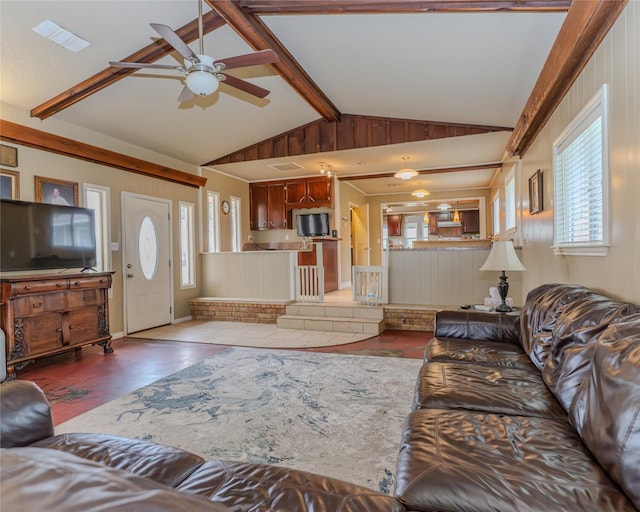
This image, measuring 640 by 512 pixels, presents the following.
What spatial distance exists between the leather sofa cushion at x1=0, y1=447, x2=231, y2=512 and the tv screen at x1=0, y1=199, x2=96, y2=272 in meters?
4.24

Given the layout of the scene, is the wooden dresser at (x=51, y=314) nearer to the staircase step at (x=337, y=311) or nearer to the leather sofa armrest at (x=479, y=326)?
the staircase step at (x=337, y=311)

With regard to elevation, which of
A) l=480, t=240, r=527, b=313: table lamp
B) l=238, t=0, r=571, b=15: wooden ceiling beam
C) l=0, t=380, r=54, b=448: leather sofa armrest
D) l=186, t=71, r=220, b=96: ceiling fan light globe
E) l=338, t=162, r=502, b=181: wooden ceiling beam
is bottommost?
l=0, t=380, r=54, b=448: leather sofa armrest

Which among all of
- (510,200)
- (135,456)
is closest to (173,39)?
(135,456)

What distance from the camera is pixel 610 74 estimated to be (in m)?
2.22

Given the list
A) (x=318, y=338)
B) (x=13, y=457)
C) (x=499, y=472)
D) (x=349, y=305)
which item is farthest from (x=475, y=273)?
(x=13, y=457)

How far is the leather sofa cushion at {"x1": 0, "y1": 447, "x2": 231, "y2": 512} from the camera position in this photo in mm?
389

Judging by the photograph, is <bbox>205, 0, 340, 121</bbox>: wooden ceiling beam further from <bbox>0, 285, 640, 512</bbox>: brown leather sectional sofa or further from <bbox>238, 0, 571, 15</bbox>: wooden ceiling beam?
<bbox>0, 285, 640, 512</bbox>: brown leather sectional sofa

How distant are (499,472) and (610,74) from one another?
2.39 m

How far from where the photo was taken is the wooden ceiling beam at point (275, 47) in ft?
9.96

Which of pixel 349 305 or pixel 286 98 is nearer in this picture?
pixel 286 98

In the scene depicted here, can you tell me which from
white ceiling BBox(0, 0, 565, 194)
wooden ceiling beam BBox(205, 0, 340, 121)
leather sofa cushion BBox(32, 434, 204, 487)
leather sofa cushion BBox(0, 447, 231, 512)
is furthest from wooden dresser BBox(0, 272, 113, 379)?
leather sofa cushion BBox(0, 447, 231, 512)

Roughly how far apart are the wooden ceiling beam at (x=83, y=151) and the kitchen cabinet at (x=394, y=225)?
8.66 meters

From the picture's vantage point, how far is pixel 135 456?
1309mm

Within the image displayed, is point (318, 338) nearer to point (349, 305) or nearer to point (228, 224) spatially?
point (349, 305)
